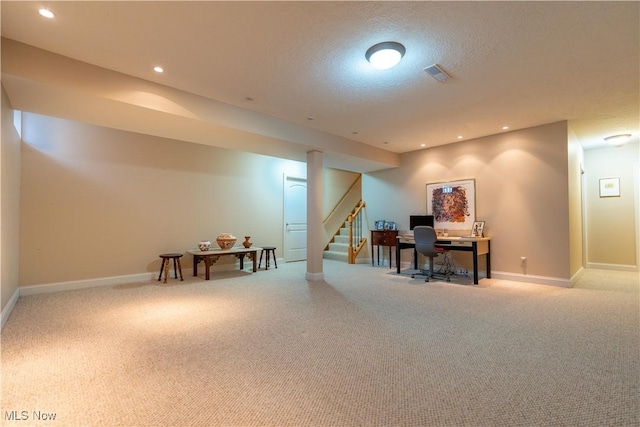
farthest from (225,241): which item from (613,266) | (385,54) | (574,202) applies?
(613,266)

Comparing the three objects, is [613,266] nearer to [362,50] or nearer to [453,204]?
[453,204]

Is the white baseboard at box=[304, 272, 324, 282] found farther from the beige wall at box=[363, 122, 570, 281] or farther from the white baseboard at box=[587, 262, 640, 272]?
the white baseboard at box=[587, 262, 640, 272]

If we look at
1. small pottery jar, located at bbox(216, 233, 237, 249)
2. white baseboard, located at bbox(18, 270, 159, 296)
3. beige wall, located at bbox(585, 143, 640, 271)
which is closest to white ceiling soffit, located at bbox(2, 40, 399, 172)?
small pottery jar, located at bbox(216, 233, 237, 249)

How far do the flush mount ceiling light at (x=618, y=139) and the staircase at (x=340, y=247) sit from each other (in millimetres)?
6016

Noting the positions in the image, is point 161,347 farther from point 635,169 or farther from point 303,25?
point 635,169

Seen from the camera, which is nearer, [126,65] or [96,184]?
[126,65]

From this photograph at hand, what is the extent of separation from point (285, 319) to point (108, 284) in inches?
141

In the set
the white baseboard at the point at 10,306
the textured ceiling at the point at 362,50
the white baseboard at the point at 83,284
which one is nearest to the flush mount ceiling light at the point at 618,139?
the textured ceiling at the point at 362,50

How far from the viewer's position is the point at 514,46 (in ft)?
9.09

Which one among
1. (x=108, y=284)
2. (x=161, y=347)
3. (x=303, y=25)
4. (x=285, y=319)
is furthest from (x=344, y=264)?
(x=303, y=25)

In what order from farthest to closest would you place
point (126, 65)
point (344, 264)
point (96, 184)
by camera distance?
point (344, 264) → point (96, 184) → point (126, 65)

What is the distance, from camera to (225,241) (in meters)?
5.98

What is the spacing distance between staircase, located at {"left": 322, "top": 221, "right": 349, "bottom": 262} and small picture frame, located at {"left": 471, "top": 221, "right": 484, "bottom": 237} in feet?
10.8

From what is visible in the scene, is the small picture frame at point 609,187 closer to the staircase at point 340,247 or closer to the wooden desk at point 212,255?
the staircase at point 340,247
